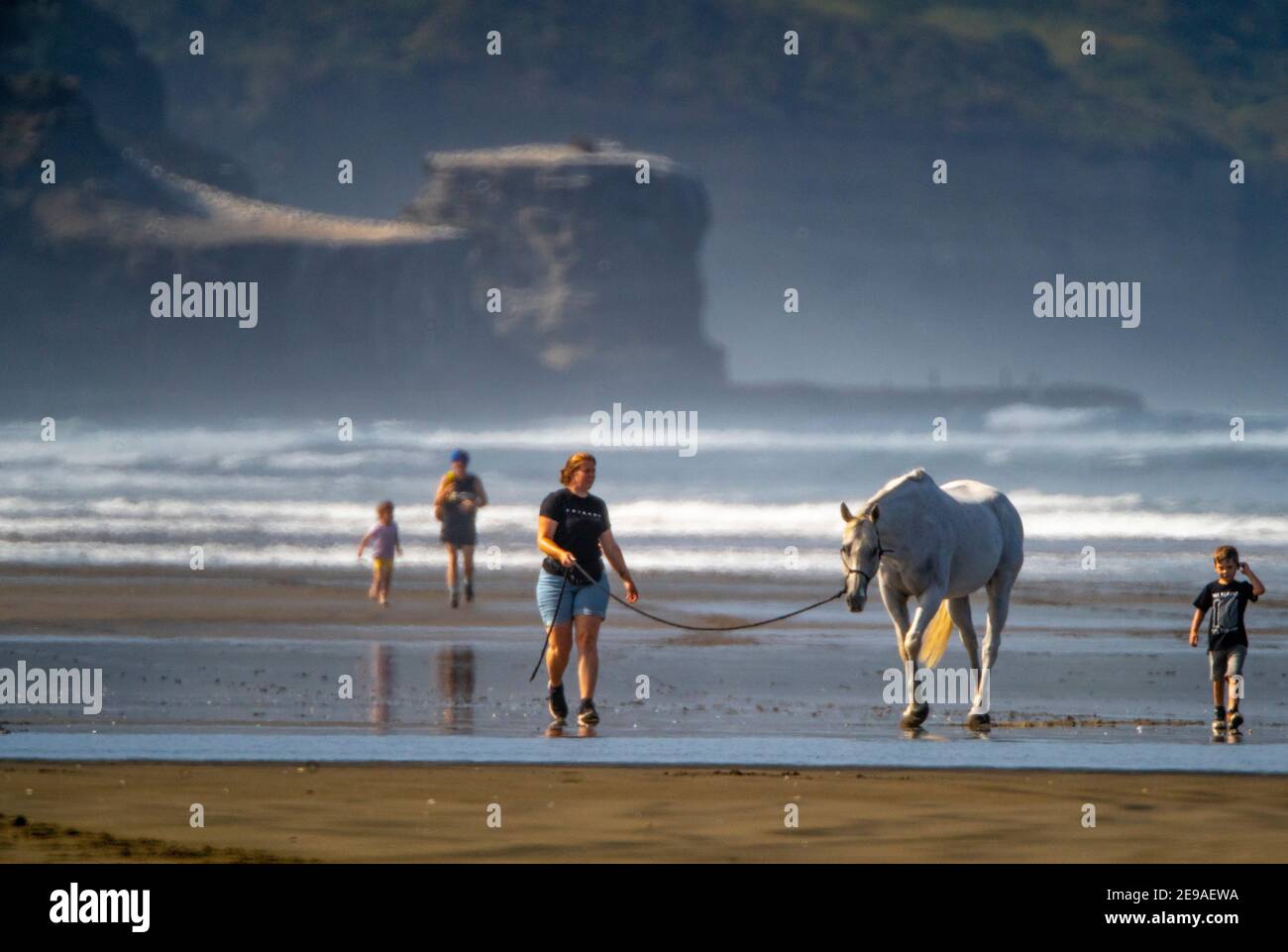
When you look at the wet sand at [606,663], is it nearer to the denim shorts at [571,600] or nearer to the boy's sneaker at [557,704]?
the boy's sneaker at [557,704]

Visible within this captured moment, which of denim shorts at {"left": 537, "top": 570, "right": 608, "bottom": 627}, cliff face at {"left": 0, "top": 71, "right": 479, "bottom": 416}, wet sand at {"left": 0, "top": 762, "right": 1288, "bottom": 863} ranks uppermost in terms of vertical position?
cliff face at {"left": 0, "top": 71, "right": 479, "bottom": 416}

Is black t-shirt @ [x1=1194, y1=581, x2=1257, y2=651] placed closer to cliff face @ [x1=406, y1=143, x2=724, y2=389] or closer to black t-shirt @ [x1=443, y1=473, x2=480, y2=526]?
black t-shirt @ [x1=443, y1=473, x2=480, y2=526]

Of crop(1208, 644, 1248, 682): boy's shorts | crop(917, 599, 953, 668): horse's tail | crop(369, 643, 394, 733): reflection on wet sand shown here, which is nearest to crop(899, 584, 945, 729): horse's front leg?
crop(917, 599, 953, 668): horse's tail

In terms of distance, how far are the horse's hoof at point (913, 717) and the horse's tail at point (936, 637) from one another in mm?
1062

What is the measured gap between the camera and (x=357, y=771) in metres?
9.73

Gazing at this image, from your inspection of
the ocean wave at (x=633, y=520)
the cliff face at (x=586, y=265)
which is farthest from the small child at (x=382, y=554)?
the cliff face at (x=586, y=265)

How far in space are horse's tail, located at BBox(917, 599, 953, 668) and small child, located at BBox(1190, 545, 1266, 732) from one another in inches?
64.8

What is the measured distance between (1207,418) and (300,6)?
5055 cm

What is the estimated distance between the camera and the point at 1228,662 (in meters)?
12.1

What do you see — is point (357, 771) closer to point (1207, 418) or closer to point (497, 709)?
point (497, 709)

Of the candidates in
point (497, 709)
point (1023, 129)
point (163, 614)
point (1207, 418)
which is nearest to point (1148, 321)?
point (1023, 129)

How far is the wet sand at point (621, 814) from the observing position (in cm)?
780

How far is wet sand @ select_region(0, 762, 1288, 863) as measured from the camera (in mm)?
7797

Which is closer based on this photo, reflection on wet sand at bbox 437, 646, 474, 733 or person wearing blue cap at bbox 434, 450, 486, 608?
reflection on wet sand at bbox 437, 646, 474, 733
